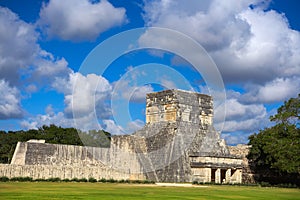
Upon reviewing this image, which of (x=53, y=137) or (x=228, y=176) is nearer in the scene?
(x=228, y=176)

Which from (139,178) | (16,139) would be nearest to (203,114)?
(139,178)

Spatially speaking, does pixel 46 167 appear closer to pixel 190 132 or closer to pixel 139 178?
pixel 139 178

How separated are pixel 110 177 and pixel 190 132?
22.7 ft

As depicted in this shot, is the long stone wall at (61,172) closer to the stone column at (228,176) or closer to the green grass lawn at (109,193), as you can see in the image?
the green grass lawn at (109,193)

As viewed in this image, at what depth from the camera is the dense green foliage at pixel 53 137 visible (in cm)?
4671

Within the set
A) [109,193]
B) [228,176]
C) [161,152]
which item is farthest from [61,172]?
[228,176]

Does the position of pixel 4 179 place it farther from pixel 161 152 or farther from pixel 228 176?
pixel 228 176

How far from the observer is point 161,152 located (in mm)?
30734

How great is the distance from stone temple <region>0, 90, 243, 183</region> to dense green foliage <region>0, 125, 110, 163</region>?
1782 cm

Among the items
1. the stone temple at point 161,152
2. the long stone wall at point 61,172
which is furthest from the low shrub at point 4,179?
the stone temple at point 161,152

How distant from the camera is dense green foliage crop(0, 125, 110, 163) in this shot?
153ft

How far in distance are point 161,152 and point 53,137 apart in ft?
72.8

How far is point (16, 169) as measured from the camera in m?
24.5

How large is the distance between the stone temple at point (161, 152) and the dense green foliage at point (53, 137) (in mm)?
17823
